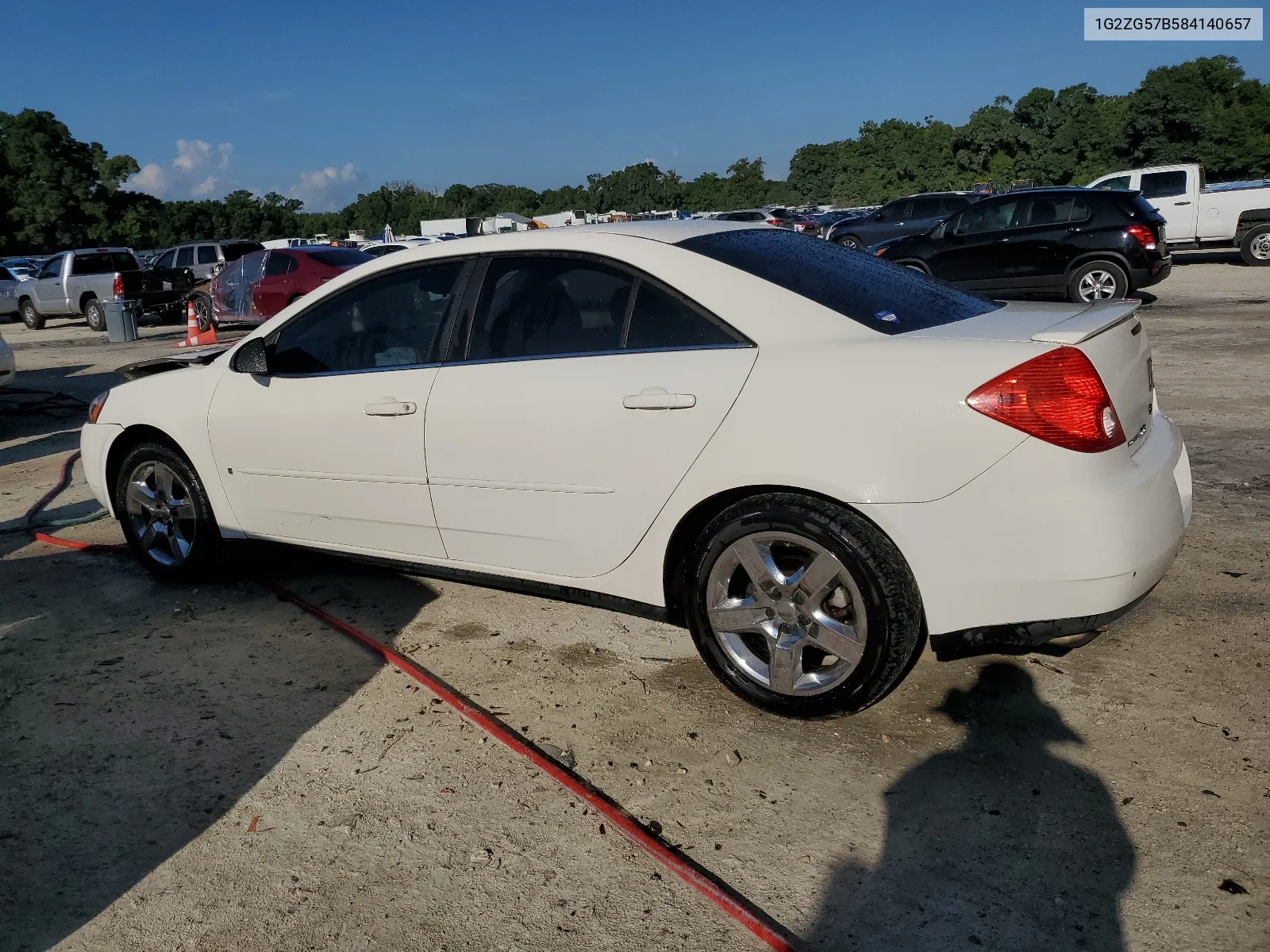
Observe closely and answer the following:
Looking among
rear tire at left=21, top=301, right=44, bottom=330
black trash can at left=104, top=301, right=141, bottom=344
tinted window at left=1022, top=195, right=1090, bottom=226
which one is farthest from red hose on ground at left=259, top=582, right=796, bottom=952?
rear tire at left=21, top=301, right=44, bottom=330

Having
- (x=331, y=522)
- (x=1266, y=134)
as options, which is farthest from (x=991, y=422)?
(x=1266, y=134)

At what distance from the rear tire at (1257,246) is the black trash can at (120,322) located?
20.8m

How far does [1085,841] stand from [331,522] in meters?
3.04

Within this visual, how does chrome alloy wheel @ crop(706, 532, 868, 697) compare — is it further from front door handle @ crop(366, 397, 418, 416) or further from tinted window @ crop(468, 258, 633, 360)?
front door handle @ crop(366, 397, 418, 416)

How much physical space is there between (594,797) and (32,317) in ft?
82.8

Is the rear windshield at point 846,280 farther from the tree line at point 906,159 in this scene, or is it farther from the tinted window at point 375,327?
the tree line at point 906,159

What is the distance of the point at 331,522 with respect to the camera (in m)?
4.31

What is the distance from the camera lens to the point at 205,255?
2352cm

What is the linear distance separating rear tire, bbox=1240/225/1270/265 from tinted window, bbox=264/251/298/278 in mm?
16947

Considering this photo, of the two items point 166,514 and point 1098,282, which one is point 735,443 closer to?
point 166,514

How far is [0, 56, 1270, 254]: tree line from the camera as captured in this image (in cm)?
5416

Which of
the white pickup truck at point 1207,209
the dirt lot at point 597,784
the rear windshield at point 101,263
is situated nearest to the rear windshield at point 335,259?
the rear windshield at point 101,263

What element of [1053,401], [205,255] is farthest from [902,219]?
[1053,401]

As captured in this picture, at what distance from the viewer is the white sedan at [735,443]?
289 cm
